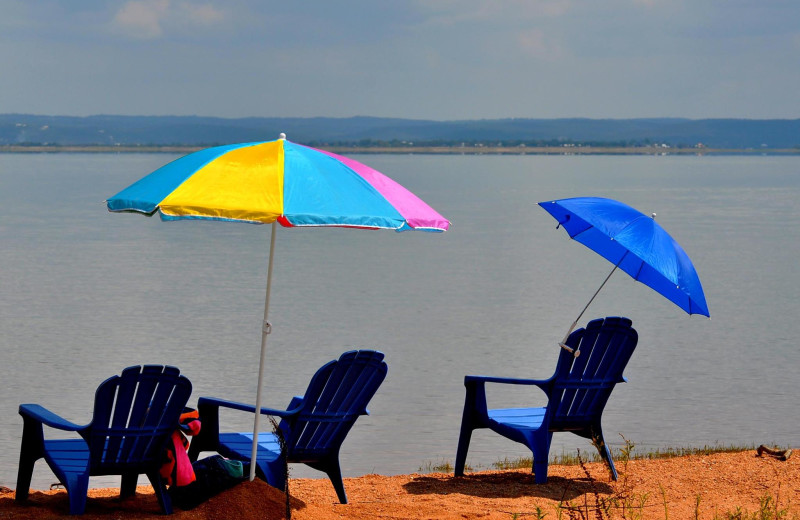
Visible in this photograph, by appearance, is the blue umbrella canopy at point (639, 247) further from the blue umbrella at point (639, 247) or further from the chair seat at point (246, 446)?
the chair seat at point (246, 446)

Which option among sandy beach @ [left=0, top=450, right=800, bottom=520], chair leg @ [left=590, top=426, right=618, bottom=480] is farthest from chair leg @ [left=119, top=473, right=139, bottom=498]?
chair leg @ [left=590, top=426, right=618, bottom=480]

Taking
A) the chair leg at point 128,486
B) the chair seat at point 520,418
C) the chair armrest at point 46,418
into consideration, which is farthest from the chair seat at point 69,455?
the chair seat at point 520,418

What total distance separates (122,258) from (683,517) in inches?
923

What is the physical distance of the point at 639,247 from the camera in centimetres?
741

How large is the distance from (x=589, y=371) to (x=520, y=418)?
53 cm

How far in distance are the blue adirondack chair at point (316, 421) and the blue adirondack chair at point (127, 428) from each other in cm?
54

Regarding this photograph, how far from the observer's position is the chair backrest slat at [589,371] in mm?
7422

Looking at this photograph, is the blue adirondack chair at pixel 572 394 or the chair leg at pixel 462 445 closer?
the blue adirondack chair at pixel 572 394

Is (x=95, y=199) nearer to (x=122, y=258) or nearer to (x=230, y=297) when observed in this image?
(x=122, y=258)

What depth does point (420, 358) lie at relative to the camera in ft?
48.4

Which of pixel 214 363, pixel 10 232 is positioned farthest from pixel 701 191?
pixel 214 363

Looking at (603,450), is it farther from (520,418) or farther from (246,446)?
(246,446)

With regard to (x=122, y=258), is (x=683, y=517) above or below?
above

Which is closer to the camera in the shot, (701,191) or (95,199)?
(95,199)
